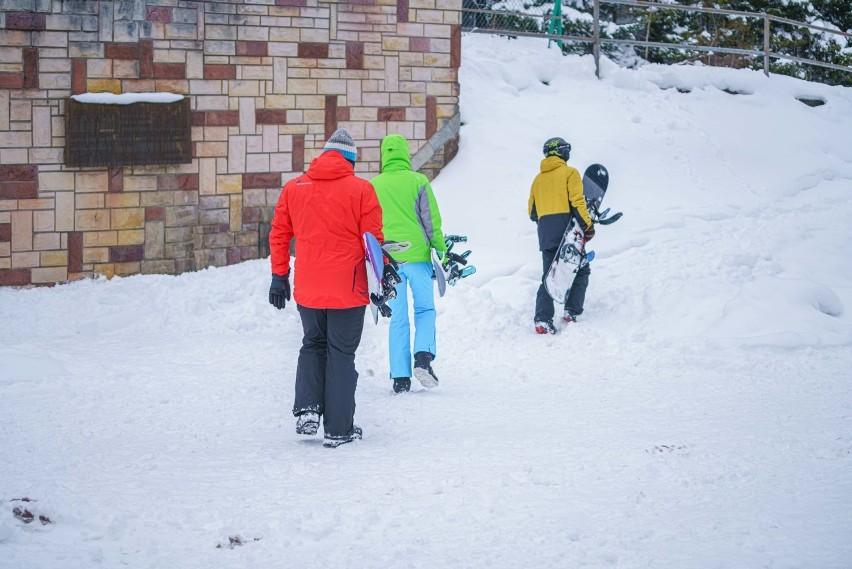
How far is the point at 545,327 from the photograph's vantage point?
321 inches

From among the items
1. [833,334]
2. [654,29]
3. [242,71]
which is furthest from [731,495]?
[654,29]

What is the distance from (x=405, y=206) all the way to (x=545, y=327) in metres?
2.24

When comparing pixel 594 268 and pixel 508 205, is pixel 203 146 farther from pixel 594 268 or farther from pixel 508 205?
pixel 594 268

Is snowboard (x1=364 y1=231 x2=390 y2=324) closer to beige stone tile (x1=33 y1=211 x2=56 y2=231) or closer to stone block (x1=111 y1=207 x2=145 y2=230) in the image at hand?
stone block (x1=111 y1=207 x2=145 y2=230)

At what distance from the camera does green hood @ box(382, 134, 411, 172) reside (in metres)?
6.42

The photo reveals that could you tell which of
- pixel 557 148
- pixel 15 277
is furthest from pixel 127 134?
pixel 557 148

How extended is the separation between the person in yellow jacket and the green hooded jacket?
2006mm

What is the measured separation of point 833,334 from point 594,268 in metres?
2.60

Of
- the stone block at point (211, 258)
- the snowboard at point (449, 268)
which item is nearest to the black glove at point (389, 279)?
the snowboard at point (449, 268)

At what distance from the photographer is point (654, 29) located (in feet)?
71.2

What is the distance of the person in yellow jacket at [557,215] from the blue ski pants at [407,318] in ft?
6.12

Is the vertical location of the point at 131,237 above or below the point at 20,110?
below

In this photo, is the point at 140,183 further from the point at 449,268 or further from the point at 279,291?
the point at 279,291

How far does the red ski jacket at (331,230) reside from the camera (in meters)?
5.06
